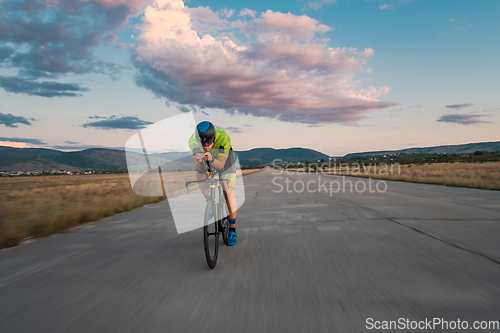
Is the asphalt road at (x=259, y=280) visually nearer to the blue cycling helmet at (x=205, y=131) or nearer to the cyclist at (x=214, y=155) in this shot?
the cyclist at (x=214, y=155)

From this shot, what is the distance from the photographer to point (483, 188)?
15.4 metres

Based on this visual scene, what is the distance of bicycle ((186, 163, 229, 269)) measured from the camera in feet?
12.7

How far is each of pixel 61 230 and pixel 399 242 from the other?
7740 mm

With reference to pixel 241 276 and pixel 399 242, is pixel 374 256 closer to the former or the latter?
pixel 399 242

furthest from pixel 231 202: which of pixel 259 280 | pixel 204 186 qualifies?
pixel 259 280

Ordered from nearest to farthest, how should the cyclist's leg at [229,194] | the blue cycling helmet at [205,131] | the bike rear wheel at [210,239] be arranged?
Answer: the bike rear wheel at [210,239] → the blue cycling helmet at [205,131] → the cyclist's leg at [229,194]

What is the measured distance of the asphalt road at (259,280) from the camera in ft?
8.48

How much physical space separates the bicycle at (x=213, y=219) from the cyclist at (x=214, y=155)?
0.38 ft

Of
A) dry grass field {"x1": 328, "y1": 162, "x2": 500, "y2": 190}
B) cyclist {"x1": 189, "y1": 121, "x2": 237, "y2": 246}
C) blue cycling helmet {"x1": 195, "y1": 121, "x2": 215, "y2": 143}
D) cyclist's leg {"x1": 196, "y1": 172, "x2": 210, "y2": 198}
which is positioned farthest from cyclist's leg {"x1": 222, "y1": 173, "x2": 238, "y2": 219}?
dry grass field {"x1": 328, "y1": 162, "x2": 500, "y2": 190}

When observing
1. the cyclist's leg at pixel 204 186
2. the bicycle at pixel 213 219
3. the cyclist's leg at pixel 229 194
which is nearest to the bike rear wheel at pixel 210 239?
the bicycle at pixel 213 219

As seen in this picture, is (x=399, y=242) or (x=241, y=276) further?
(x=399, y=242)

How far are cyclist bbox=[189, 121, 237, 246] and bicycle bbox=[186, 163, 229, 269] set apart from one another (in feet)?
0.38

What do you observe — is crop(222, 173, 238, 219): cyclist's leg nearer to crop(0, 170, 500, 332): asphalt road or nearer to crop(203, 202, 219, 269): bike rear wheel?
crop(203, 202, 219, 269): bike rear wheel

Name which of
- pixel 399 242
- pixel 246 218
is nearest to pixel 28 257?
pixel 246 218
